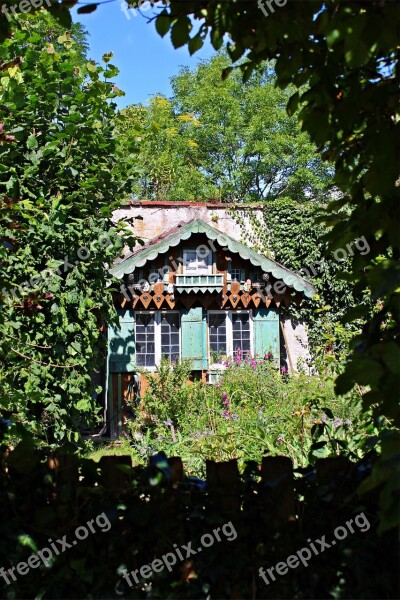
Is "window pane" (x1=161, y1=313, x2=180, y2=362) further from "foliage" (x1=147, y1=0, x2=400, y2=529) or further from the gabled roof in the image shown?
"foliage" (x1=147, y1=0, x2=400, y2=529)

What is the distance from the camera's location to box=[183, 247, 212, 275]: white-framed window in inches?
480

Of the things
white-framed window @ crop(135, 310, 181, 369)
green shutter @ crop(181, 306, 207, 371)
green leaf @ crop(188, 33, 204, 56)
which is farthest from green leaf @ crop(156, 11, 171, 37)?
white-framed window @ crop(135, 310, 181, 369)

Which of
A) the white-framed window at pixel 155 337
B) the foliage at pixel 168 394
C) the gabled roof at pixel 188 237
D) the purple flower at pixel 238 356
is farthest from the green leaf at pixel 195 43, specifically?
the white-framed window at pixel 155 337

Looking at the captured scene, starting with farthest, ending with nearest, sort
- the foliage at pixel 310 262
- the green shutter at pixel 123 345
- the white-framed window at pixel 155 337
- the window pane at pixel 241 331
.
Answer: the foliage at pixel 310 262 → the window pane at pixel 241 331 → the white-framed window at pixel 155 337 → the green shutter at pixel 123 345

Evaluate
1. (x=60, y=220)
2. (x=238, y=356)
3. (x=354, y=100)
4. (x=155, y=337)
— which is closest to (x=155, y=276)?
(x=155, y=337)

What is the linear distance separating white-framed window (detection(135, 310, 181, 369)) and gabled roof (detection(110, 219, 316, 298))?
108 centimetres

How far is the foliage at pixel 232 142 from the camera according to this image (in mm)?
30500

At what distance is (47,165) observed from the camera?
707cm

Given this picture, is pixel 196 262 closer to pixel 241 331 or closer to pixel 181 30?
pixel 241 331

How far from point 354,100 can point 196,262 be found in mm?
10367

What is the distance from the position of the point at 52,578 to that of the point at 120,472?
1.46 feet

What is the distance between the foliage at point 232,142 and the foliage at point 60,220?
21788 millimetres

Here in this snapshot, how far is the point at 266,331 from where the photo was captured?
12.3 m

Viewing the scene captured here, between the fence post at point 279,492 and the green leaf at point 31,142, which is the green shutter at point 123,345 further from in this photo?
the fence post at point 279,492
